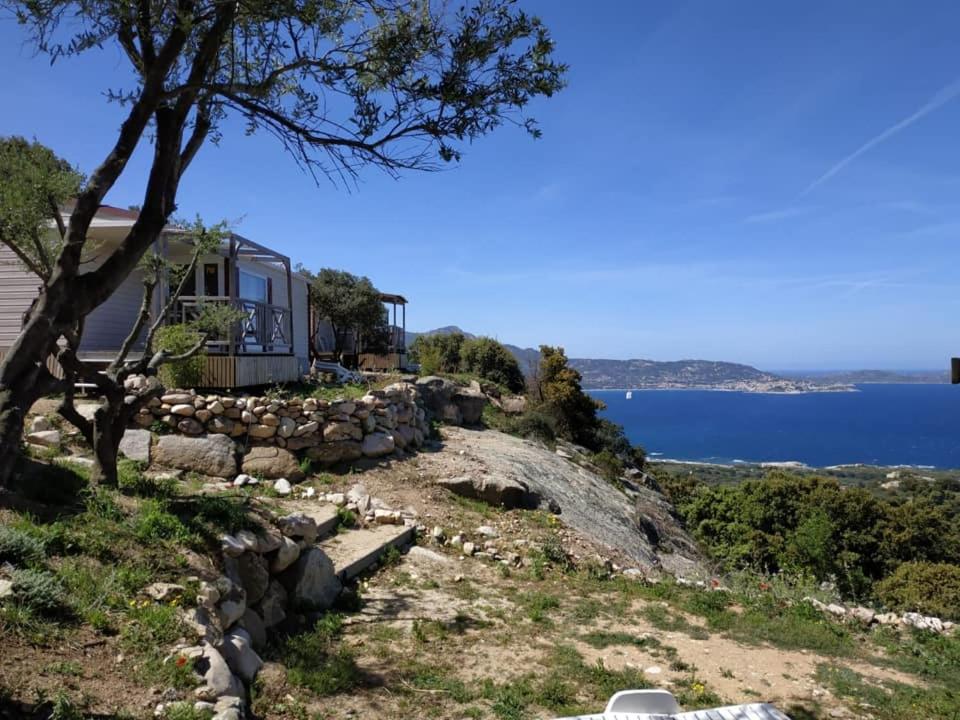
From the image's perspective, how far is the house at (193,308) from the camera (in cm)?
1229

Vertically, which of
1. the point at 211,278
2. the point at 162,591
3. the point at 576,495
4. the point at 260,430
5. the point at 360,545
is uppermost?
the point at 211,278

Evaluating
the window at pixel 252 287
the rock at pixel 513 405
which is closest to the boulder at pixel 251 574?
the window at pixel 252 287

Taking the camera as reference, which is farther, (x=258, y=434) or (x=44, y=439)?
(x=258, y=434)

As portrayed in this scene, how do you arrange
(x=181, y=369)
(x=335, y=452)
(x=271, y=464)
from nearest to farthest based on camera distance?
(x=271, y=464)
(x=335, y=452)
(x=181, y=369)

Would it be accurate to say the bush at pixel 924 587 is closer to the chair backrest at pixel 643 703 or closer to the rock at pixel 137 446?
the chair backrest at pixel 643 703

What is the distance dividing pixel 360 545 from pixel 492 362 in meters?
21.3

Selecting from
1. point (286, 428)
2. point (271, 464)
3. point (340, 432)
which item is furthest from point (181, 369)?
point (340, 432)

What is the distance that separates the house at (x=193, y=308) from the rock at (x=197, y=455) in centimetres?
230

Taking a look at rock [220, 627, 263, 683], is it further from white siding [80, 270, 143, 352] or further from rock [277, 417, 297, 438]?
white siding [80, 270, 143, 352]

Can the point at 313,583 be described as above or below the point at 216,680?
below

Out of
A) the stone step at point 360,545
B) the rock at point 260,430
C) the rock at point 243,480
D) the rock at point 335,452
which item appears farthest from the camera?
the rock at point 335,452

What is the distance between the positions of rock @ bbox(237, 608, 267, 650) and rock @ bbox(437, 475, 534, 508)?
16.8 ft

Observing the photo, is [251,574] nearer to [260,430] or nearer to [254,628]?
[254,628]

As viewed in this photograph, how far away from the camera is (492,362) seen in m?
28.7
